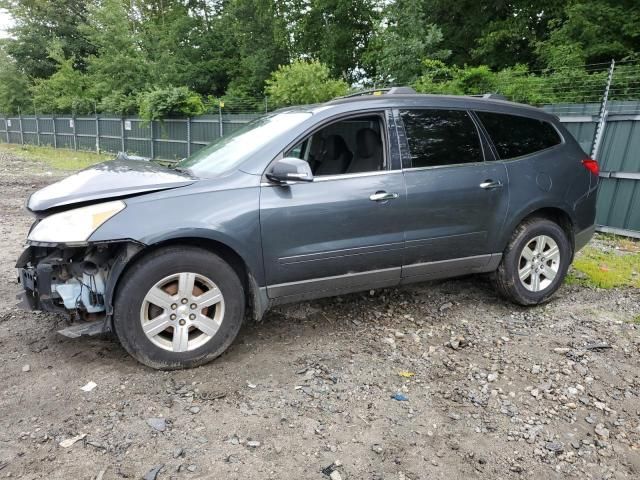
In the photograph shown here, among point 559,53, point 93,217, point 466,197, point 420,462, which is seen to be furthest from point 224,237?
point 559,53

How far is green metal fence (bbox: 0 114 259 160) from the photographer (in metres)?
14.9

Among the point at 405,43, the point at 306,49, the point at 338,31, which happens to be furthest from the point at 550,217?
the point at 306,49

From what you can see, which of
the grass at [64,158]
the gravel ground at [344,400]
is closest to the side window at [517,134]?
the gravel ground at [344,400]

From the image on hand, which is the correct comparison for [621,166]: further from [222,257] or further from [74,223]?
[74,223]

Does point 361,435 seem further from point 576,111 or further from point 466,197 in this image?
point 576,111

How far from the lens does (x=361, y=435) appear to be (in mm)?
2539

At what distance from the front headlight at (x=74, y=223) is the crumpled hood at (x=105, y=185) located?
0.06 metres

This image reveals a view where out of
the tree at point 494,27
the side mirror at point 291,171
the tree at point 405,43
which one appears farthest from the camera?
the tree at point 494,27

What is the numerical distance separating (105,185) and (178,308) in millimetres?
916

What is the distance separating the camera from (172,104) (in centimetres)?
1585

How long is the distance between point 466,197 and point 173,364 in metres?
2.51

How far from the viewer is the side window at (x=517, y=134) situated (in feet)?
13.2

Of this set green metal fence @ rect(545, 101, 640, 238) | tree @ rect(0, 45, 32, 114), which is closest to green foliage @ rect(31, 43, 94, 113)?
tree @ rect(0, 45, 32, 114)

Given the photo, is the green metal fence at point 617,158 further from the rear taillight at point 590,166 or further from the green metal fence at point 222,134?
the rear taillight at point 590,166
